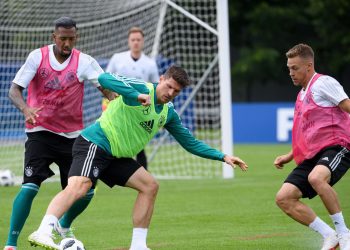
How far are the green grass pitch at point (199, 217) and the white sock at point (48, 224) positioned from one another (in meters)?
1.55

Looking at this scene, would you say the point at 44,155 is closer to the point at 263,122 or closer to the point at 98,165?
the point at 98,165

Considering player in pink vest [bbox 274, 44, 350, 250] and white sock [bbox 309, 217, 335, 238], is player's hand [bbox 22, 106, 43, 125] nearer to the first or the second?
player in pink vest [bbox 274, 44, 350, 250]

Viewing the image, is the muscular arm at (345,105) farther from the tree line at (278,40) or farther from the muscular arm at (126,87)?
the tree line at (278,40)

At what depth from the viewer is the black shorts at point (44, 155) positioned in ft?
28.8

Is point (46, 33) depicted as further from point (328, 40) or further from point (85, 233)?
point (328, 40)

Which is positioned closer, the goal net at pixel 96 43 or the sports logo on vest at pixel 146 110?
the sports logo on vest at pixel 146 110

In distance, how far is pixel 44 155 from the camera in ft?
29.1

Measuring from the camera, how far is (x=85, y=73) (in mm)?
9031

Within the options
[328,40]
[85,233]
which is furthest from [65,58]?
[328,40]

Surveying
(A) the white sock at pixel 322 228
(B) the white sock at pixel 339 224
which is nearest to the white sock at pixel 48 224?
(A) the white sock at pixel 322 228

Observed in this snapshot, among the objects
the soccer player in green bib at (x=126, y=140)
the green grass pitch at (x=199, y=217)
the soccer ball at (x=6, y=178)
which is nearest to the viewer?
the soccer player in green bib at (x=126, y=140)

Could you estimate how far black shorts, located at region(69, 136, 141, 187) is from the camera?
26.0ft

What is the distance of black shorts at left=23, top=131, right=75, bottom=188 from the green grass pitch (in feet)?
2.73

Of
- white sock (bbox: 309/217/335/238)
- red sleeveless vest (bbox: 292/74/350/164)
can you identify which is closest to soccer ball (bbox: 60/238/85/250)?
white sock (bbox: 309/217/335/238)
